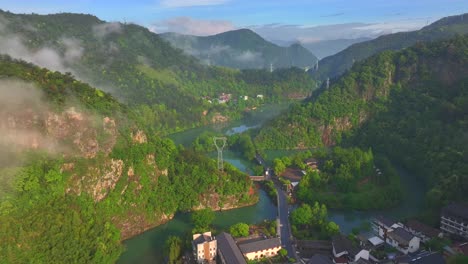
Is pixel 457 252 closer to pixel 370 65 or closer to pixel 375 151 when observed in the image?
pixel 375 151

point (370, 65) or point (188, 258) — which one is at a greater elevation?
point (370, 65)

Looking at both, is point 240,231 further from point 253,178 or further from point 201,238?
point 253,178

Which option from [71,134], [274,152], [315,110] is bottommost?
[274,152]

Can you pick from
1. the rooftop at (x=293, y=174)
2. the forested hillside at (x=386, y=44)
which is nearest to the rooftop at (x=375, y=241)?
the rooftop at (x=293, y=174)

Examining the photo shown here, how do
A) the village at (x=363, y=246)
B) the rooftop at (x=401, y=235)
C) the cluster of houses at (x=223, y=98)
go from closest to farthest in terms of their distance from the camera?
the village at (x=363, y=246) < the rooftop at (x=401, y=235) < the cluster of houses at (x=223, y=98)

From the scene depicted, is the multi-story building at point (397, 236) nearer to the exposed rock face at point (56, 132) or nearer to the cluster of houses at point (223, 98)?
the exposed rock face at point (56, 132)

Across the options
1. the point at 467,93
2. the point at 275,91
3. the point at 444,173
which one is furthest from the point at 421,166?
the point at 275,91
